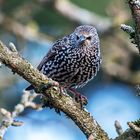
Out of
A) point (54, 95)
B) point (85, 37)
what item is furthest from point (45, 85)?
point (85, 37)

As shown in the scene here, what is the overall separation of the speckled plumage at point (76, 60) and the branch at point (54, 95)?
1923 millimetres

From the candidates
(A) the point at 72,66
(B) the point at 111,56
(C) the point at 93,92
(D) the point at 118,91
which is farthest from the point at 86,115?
(C) the point at 93,92

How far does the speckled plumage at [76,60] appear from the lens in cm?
699

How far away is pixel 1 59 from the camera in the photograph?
15.9 ft

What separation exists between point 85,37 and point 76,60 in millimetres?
291

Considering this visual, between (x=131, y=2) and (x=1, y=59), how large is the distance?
107 centimetres

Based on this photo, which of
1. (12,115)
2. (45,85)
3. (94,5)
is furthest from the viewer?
(94,5)

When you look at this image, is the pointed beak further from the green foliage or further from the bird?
the green foliage

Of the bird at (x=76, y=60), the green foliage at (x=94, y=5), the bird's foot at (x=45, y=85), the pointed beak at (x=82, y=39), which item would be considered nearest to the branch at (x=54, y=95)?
the bird's foot at (x=45, y=85)

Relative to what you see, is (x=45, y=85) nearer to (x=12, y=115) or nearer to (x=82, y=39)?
(x=12, y=115)

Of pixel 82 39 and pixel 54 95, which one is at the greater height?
pixel 82 39

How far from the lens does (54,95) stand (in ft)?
16.1

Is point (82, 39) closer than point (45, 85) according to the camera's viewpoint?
No

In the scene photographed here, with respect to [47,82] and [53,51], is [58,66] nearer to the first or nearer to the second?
[53,51]
